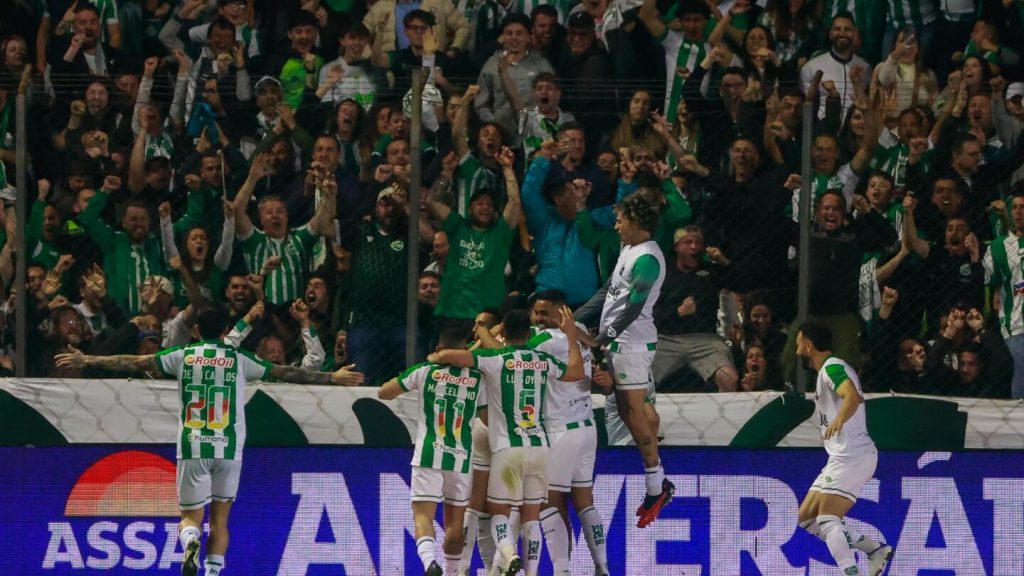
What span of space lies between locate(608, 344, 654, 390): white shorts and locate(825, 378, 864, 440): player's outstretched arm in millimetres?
1240

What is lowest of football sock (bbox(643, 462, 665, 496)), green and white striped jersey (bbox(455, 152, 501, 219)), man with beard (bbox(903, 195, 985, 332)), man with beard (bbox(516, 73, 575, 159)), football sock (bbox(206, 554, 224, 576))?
football sock (bbox(206, 554, 224, 576))

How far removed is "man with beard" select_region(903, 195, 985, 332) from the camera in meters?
11.9

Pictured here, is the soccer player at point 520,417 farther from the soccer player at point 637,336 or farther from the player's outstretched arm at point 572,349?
the soccer player at point 637,336

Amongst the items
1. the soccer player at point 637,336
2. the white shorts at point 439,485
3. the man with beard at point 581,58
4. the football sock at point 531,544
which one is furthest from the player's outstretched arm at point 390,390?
the man with beard at point 581,58

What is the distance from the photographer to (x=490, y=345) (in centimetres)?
1080

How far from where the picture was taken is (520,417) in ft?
34.9

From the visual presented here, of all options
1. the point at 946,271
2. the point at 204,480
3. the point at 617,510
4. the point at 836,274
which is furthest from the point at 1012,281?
the point at 204,480

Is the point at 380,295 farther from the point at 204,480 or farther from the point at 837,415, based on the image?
the point at 837,415

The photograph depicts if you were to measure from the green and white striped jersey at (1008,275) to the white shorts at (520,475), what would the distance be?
3.52m

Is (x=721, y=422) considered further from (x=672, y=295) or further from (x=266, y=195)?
(x=266, y=195)

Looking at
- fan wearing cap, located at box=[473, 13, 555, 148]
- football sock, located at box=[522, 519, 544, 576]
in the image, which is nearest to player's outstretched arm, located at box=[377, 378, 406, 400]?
football sock, located at box=[522, 519, 544, 576]

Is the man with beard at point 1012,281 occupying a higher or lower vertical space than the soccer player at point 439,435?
higher

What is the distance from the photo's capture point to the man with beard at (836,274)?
11695mm

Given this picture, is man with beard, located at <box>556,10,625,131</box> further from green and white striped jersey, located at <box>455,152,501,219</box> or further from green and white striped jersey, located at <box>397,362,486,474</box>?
green and white striped jersey, located at <box>397,362,486,474</box>
